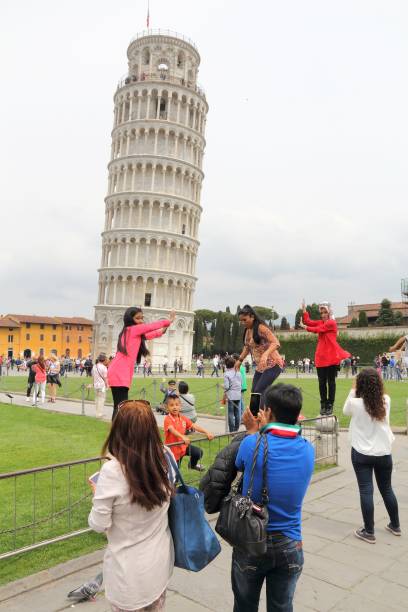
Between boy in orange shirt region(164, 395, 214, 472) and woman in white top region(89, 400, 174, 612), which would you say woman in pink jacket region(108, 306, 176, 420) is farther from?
woman in white top region(89, 400, 174, 612)

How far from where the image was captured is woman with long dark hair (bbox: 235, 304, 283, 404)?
642 centimetres

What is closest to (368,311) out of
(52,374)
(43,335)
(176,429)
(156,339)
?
(156,339)

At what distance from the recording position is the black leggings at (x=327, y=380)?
921cm

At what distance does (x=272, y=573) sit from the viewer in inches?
124

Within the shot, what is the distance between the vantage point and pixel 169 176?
70625 mm

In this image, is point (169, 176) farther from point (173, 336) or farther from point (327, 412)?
point (327, 412)

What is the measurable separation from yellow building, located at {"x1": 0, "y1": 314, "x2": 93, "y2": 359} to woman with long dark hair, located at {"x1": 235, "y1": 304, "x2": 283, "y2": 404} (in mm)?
92390

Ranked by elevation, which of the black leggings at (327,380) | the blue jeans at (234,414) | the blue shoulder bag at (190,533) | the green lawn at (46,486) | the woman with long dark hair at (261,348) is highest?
the woman with long dark hair at (261,348)

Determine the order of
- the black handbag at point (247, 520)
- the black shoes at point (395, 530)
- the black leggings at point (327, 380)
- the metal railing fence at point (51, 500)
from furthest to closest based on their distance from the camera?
1. the black leggings at point (327, 380)
2. the black shoes at point (395, 530)
3. the metal railing fence at point (51, 500)
4. the black handbag at point (247, 520)

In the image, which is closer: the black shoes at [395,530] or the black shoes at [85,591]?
the black shoes at [85,591]

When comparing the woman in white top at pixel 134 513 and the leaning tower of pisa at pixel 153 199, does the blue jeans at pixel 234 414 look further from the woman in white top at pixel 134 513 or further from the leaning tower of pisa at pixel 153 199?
the leaning tower of pisa at pixel 153 199

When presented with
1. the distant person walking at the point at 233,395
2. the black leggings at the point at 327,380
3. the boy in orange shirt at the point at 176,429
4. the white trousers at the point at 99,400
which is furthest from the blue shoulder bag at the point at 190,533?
the white trousers at the point at 99,400

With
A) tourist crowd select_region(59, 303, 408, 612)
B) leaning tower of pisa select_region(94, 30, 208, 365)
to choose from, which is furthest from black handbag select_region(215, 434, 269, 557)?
leaning tower of pisa select_region(94, 30, 208, 365)

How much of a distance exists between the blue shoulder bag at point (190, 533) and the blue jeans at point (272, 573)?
0.87 feet
